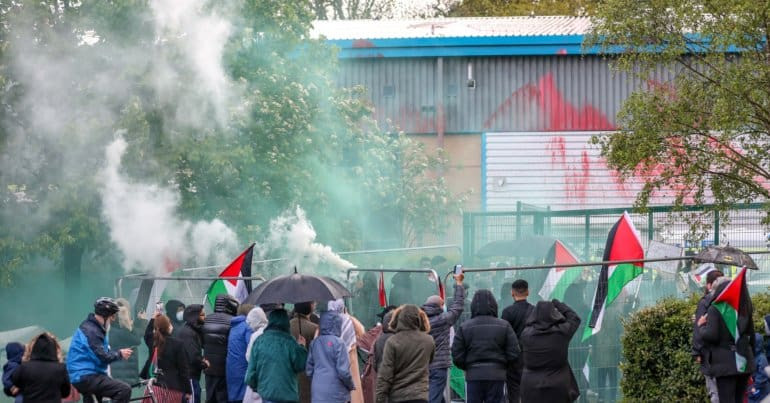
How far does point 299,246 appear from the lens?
2362cm

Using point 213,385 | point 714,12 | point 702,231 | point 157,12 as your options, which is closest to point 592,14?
point 714,12

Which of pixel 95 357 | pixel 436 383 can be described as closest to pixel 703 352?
pixel 436 383

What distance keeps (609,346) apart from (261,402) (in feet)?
13.3

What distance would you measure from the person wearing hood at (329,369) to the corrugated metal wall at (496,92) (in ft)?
69.7

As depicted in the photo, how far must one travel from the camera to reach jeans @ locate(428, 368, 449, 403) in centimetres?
1120

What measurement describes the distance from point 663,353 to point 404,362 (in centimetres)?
313

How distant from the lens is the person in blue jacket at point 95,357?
10.8 m

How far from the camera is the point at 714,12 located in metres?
13.9

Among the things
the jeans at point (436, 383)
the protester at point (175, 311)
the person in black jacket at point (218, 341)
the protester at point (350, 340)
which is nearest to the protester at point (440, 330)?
the jeans at point (436, 383)

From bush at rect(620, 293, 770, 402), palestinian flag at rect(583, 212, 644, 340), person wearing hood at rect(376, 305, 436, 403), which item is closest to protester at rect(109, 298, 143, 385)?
person wearing hood at rect(376, 305, 436, 403)

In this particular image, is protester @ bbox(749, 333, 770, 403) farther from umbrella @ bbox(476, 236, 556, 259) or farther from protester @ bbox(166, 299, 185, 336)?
protester @ bbox(166, 299, 185, 336)

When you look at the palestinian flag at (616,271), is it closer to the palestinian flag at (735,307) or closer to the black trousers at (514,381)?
the black trousers at (514,381)

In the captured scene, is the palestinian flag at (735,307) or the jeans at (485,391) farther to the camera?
the jeans at (485,391)

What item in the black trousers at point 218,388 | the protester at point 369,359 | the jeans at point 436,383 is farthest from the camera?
the black trousers at point 218,388
